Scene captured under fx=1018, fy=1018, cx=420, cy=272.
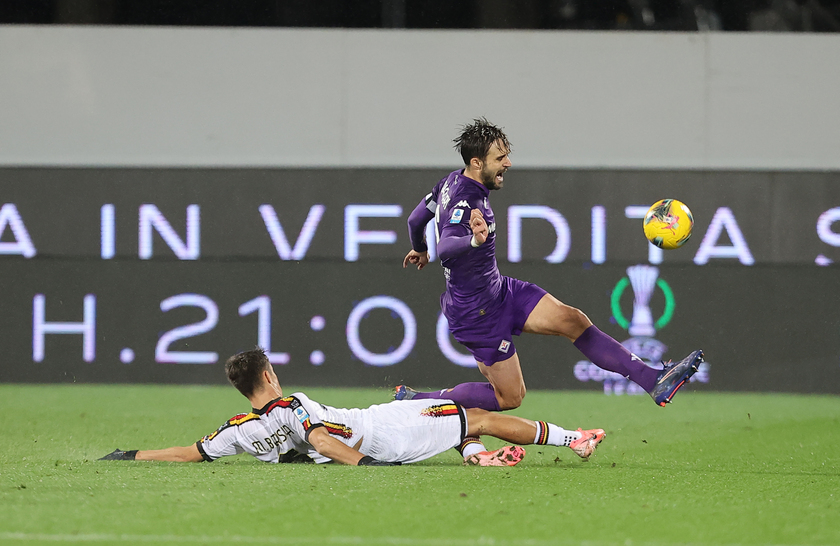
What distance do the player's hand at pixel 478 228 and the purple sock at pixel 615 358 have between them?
95 centimetres

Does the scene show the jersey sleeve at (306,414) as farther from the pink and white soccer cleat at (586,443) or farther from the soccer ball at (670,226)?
the soccer ball at (670,226)

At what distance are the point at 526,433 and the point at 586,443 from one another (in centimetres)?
32

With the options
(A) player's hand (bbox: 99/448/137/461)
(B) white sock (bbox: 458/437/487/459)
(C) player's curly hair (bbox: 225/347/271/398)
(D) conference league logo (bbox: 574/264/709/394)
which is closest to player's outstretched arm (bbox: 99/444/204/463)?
(A) player's hand (bbox: 99/448/137/461)

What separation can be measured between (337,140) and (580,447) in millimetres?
4913

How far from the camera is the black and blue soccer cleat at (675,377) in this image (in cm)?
510

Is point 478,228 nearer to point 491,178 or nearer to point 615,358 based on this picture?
point 491,178

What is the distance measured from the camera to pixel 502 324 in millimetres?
5586

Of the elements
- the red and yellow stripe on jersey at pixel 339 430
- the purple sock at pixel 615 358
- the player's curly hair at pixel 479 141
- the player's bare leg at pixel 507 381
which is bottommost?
the red and yellow stripe on jersey at pixel 339 430

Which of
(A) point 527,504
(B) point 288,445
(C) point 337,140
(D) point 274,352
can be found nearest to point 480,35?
(C) point 337,140

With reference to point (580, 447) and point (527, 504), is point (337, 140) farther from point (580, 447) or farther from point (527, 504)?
point (527, 504)

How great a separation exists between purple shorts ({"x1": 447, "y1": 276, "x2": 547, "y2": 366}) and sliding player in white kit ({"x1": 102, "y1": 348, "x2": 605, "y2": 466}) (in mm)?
374

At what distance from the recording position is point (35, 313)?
9164 millimetres

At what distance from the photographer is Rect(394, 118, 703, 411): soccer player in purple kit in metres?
5.41

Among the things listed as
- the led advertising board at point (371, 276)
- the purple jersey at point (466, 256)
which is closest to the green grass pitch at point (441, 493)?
the purple jersey at point (466, 256)
